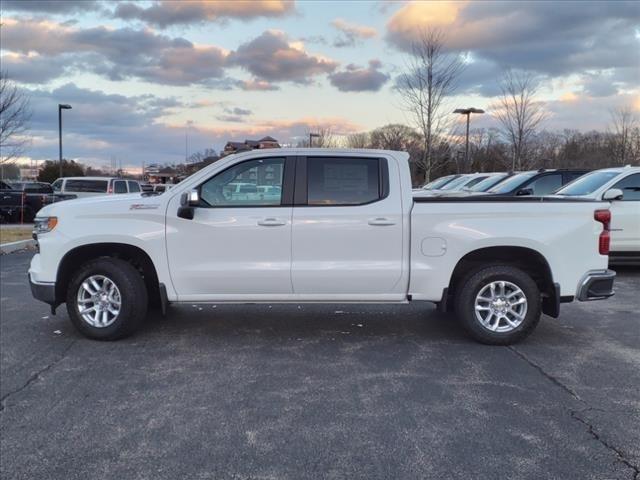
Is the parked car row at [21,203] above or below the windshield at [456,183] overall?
below

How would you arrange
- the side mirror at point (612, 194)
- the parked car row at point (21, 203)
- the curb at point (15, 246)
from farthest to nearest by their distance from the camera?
the parked car row at point (21, 203), the curb at point (15, 246), the side mirror at point (612, 194)

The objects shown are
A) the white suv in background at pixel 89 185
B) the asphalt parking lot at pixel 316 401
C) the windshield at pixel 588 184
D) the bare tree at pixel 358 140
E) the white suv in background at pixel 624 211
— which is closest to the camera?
the asphalt parking lot at pixel 316 401

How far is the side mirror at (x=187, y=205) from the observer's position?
5.37m

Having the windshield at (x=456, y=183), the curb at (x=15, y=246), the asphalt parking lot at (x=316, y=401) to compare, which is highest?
the windshield at (x=456, y=183)

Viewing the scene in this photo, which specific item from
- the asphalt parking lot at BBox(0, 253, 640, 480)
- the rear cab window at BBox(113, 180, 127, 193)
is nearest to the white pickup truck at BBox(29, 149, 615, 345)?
the asphalt parking lot at BBox(0, 253, 640, 480)

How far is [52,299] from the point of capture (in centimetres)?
564

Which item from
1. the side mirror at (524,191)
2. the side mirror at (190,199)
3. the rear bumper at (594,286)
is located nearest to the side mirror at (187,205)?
the side mirror at (190,199)

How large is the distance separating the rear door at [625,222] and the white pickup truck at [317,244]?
14.2 ft

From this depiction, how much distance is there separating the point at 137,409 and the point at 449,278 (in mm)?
3108

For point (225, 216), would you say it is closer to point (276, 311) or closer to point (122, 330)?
point (122, 330)

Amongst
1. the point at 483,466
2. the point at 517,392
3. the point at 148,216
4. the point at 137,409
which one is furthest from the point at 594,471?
the point at 148,216

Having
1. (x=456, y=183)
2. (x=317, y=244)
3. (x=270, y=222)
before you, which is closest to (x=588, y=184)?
(x=317, y=244)

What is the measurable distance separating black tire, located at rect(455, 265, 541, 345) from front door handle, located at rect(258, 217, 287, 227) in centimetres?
192

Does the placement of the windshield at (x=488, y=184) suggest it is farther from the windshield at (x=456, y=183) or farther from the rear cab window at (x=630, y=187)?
the rear cab window at (x=630, y=187)
